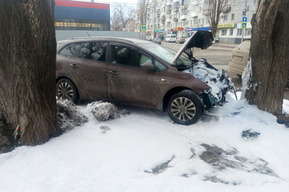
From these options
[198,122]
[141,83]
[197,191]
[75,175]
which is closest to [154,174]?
[197,191]

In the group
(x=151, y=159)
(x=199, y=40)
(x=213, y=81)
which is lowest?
(x=151, y=159)

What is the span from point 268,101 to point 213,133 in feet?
4.37

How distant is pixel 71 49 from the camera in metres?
5.41

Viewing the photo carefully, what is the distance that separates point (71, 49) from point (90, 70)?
2.72 ft

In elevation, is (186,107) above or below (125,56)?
below

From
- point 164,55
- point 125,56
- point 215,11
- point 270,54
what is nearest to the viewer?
point 270,54

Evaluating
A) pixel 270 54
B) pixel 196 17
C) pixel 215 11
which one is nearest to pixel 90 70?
pixel 270 54

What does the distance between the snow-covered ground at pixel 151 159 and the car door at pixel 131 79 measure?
1.74 ft

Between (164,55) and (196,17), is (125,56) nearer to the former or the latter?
(164,55)

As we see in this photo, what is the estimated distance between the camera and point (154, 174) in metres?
2.85

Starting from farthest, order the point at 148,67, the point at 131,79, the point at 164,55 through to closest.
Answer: the point at 164,55
the point at 131,79
the point at 148,67

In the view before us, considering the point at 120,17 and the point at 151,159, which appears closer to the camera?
the point at 151,159

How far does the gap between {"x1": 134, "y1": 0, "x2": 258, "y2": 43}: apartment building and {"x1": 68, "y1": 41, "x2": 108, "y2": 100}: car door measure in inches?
836

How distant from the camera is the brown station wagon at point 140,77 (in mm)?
4426
